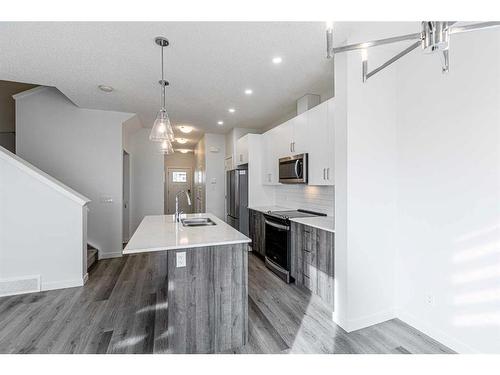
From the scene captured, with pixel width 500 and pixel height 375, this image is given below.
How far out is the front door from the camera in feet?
31.1

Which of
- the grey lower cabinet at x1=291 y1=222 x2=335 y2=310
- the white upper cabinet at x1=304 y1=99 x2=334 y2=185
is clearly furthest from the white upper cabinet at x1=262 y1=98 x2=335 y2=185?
the grey lower cabinet at x1=291 y1=222 x2=335 y2=310

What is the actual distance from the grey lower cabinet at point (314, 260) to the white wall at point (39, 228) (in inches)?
117

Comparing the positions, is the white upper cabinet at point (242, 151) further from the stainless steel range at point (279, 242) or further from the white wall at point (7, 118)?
the white wall at point (7, 118)

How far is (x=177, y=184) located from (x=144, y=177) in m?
3.73

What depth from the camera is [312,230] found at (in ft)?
9.04

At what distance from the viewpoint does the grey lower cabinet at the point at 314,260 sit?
2465mm

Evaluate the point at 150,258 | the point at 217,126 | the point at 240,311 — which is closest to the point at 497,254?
the point at 240,311

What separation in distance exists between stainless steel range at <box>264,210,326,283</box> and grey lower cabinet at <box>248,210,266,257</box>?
21 cm

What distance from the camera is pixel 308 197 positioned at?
393 cm

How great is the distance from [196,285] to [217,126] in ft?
14.5

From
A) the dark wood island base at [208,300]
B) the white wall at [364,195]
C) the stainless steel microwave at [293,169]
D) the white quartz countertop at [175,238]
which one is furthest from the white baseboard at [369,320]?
the stainless steel microwave at [293,169]

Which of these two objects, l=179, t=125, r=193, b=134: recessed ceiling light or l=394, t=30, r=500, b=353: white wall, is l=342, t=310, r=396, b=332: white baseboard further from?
l=179, t=125, r=193, b=134: recessed ceiling light

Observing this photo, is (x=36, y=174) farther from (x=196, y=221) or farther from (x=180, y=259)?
(x=180, y=259)
